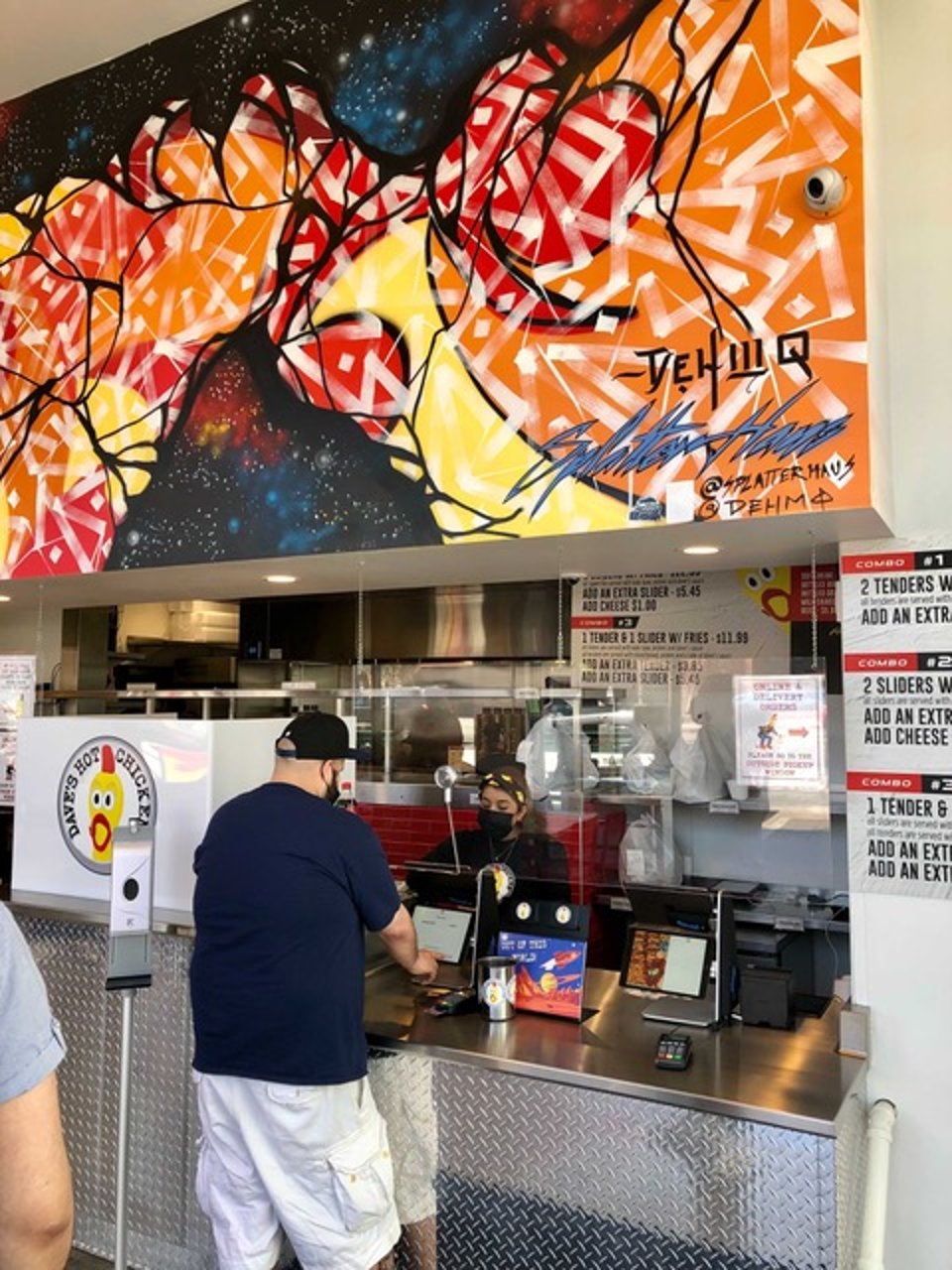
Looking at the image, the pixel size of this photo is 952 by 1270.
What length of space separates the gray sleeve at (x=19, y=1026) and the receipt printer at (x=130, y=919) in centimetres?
123

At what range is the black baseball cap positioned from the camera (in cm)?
255

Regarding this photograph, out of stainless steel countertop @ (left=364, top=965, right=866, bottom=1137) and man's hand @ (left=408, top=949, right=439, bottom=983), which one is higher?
man's hand @ (left=408, top=949, right=439, bottom=983)

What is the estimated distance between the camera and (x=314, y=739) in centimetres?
255

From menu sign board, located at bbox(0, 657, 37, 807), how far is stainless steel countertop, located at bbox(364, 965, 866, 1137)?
243 cm

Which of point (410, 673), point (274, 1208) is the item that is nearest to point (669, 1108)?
point (274, 1208)

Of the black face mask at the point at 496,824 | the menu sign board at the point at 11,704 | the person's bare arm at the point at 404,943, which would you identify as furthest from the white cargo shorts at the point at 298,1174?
the menu sign board at the point at 11,704

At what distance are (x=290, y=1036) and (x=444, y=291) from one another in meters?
2.03

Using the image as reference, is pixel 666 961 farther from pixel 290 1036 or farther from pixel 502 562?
pixel 502 562

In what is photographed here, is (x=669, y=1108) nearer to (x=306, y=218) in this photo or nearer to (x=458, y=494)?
(x=458, y=494)

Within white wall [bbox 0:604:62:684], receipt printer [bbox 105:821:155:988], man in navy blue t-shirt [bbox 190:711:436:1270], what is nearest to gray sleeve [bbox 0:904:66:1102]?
man in navy blue t-shirt [bbox 190:711:436:1270]

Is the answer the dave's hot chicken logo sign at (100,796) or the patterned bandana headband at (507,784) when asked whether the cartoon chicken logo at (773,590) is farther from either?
the dave's hot chicken logo sign at (100,796)

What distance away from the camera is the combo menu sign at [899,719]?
2510mm

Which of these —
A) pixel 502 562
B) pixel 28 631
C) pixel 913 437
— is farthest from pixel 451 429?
pixel 28 631
